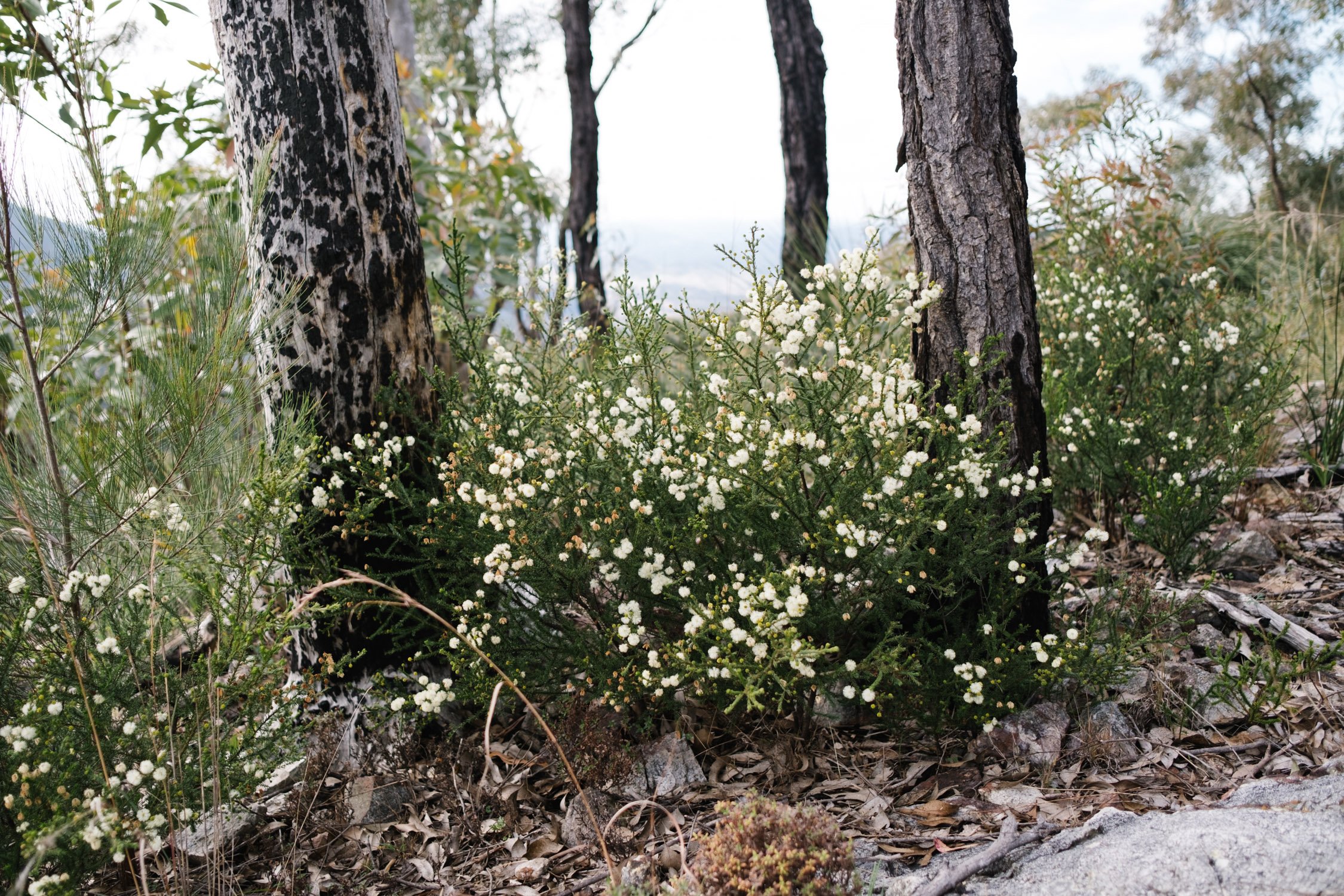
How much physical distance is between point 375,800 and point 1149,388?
3616 millimetres

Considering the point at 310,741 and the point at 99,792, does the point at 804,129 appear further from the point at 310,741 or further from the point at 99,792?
the point at 99,792

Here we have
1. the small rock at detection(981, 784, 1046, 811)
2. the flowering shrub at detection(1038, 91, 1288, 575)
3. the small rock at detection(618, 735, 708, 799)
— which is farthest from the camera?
the flowering shrub at detection(1038, 91, 1288, 575)

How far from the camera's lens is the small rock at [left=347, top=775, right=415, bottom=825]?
2.73 metres

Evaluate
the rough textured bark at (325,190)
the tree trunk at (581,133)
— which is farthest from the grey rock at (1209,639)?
the tree trunk at (581,133)

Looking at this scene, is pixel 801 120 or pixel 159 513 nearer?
pixel 159 513

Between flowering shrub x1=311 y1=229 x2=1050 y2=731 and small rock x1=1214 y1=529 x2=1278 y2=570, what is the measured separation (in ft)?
4.67

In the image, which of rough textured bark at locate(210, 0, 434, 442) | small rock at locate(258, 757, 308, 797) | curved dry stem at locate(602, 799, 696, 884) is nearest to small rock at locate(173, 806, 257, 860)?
small rock at locate(258, 757, 308, 797)

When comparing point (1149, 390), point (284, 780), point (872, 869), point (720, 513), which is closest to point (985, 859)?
point (872, 869)

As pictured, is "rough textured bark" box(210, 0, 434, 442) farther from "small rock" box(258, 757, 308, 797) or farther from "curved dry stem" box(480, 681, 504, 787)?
"curved dry stem" box(480, 681, 504, 787)

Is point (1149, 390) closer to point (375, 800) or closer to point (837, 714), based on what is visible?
point (837, 714)

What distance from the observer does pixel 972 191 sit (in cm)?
274

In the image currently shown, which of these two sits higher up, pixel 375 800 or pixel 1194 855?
pixel 1194 855

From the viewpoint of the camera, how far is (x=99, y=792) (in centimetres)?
214

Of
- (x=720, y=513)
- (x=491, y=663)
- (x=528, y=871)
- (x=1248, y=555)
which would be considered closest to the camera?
(x=491, y=663)
